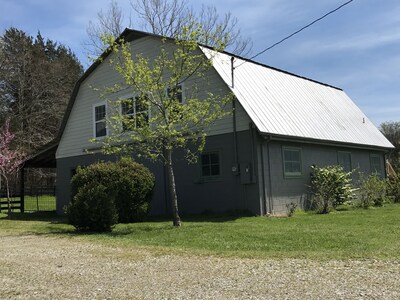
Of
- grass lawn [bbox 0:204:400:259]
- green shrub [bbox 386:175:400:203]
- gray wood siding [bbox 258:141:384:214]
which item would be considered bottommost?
grass lawn [bbox 0:204:400:259]

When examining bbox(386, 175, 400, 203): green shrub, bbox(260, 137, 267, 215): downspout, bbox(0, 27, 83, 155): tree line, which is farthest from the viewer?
bbox(0, 27, 83, 155): tree line

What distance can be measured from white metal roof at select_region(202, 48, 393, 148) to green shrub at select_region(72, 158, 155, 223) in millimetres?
4458

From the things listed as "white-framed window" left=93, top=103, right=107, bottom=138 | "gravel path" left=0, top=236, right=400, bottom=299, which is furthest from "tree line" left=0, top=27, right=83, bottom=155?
"gravel path" left=0, top=236, right=400, bottom=299

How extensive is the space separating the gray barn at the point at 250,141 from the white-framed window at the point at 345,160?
0.05 metres

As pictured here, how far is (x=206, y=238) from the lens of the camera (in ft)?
35.9

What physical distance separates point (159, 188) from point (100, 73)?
21.8ft

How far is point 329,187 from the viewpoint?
1703cm

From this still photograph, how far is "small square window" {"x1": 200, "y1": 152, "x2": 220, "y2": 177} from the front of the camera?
1716 centimetres

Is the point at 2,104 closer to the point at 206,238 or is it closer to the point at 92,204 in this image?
the point at 92,204

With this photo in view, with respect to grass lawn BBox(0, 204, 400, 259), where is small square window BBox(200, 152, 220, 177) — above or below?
above

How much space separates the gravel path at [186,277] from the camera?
601 centimetres

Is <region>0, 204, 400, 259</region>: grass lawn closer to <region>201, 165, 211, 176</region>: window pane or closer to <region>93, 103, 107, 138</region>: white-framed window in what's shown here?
<region>201, 165, 211, 176</region>: window pane

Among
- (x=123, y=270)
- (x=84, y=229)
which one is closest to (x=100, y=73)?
(x=84, y=229)

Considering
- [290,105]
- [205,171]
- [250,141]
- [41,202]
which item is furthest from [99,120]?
[41,202]
